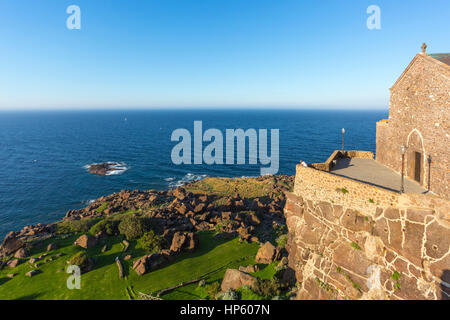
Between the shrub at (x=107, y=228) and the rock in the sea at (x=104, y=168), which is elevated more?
the rock in the sea at (x=104, y=168)

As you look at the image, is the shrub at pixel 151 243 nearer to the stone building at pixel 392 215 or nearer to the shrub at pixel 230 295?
the shrub at pixel 230 295

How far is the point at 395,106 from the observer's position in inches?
767

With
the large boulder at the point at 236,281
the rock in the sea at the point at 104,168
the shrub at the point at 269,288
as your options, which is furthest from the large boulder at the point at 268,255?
the rock in the sea at the point at 104,168

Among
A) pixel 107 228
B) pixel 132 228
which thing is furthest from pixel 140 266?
pixel 107 228

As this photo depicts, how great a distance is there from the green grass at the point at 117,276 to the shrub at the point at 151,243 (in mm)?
679

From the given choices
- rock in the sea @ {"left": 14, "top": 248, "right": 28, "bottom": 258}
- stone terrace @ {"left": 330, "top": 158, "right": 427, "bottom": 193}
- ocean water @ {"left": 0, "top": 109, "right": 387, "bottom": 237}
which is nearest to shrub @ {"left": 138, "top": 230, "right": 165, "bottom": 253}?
rock in the sea @ {"left": 14, "top": 248, "right": 28, "bottom": 258}

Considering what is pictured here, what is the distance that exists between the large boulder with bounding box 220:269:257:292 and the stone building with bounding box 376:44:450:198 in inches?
533

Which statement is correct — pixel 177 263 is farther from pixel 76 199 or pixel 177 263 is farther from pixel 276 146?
pixel 276 146

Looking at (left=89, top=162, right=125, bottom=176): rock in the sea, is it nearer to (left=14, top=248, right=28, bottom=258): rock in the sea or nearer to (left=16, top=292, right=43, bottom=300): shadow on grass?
(left=14, top=248, right=28, bottom=258): rock in the sea

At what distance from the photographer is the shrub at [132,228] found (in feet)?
86.9

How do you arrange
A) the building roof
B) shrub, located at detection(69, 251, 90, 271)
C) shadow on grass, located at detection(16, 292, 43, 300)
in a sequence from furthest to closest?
shrub, located at detection(69, 251, 90, 271) < shadow on grass, located at detection(16, 292, 43, 300) < the building roof

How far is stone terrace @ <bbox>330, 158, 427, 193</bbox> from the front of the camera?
1595 cm

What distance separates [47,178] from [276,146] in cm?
7663
